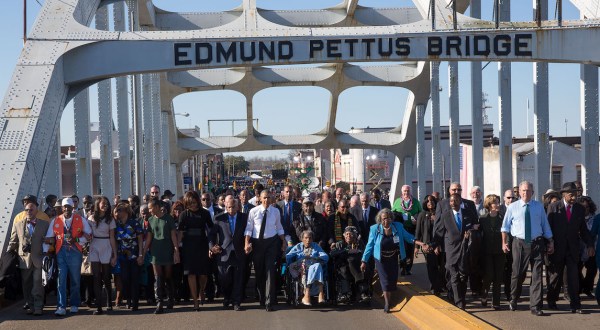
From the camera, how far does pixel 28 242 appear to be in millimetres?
12125

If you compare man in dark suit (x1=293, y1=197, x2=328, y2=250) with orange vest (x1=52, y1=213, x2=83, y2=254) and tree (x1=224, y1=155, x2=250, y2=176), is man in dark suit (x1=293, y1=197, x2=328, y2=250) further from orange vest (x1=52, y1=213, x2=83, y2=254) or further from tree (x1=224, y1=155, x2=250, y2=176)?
A: tree (x1=224, y1=155, x2=250, y2=176)

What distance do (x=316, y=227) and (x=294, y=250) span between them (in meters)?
0.68

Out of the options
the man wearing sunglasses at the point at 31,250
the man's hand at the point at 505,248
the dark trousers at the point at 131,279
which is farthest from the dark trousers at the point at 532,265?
the man wearing sunglasses at the point at 31,250

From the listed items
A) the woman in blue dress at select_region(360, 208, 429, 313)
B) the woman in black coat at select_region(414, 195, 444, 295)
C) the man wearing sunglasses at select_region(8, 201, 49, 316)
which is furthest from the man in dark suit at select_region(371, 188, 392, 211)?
the man wearing sunglasses at select_region(8, 201, 49, 316)

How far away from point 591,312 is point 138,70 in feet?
32.5

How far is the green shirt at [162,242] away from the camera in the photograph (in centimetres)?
1256

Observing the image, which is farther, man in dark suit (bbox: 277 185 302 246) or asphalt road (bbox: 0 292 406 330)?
man in dark suit (bbox: 277 185 302 246)

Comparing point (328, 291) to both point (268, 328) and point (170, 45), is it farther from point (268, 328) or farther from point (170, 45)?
point (170, 45)

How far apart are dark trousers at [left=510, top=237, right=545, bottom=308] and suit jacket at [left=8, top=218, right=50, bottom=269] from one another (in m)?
6.28

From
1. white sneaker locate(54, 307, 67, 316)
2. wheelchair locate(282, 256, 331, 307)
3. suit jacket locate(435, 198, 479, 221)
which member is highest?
suit jacket locate(435, 198, 479, 221)

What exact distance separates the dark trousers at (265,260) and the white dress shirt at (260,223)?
8 centimetres

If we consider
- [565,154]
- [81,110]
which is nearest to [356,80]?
[565,154]

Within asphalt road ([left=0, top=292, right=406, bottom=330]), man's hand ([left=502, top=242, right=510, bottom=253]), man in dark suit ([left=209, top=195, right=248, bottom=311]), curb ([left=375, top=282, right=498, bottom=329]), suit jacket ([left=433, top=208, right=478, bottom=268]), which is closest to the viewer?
curb ([left=375, top=282, right=498, bottom=329])

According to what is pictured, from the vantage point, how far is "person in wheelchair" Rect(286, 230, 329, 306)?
490 inches
